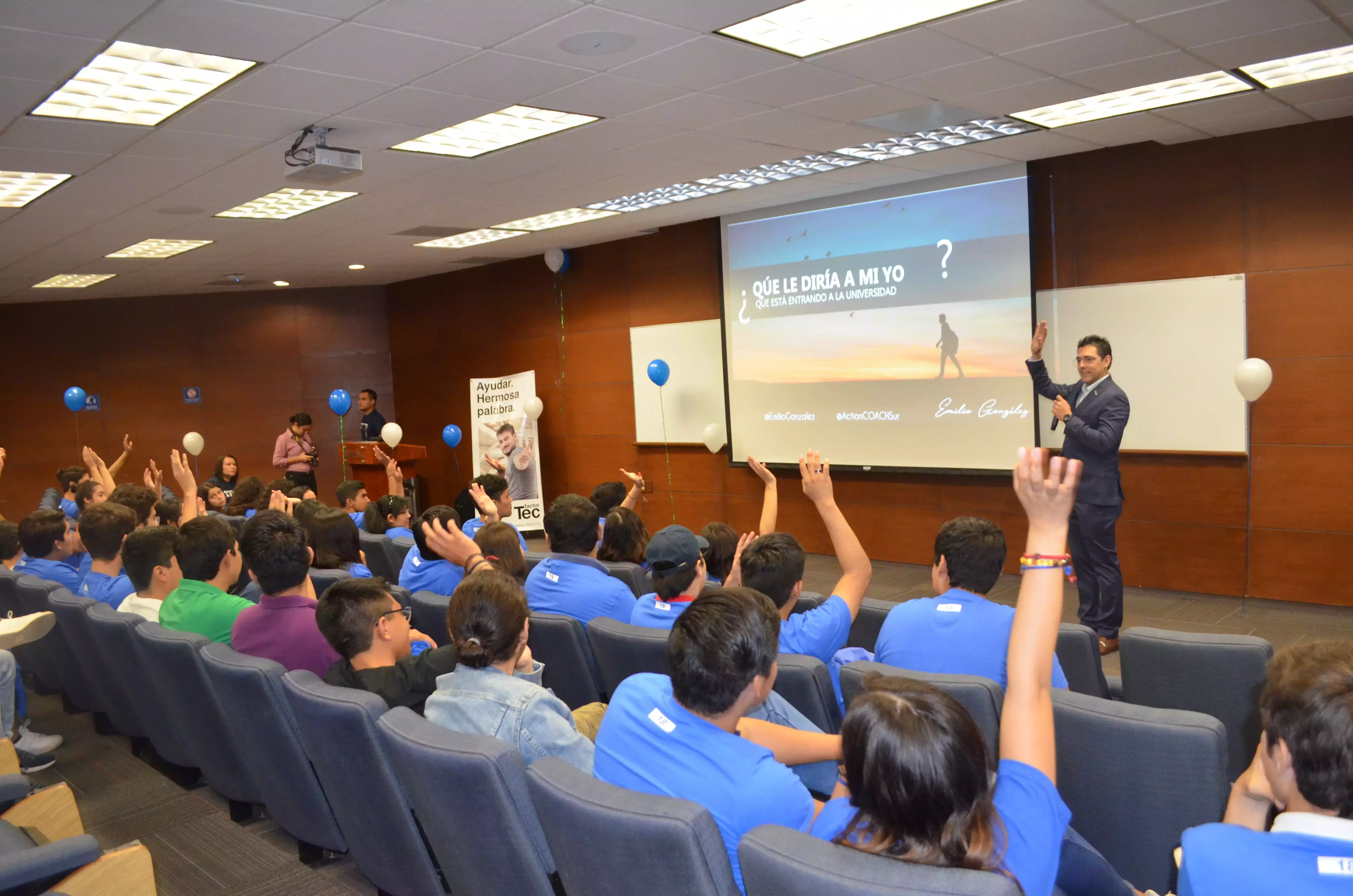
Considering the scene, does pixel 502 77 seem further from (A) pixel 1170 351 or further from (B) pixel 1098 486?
(A) pixel 1170 351

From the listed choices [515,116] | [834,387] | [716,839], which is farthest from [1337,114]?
[716,839]

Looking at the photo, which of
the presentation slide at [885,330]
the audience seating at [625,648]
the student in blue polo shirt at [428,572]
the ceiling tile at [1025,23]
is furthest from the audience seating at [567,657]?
the presentation slide at [885,330]

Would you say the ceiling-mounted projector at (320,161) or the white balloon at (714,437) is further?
the white balloon at (714,437)

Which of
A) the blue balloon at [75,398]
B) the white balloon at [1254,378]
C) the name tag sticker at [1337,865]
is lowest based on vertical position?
the name tag sticker at [1337,865]

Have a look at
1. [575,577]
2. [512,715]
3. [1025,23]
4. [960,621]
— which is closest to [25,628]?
[575,577]

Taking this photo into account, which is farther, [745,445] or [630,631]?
[745,445]

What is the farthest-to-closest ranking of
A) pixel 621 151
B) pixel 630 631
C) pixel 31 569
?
pixel 621 151 < pixel 31 569 < pixel 630 631

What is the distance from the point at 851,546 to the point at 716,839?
147 centimetres

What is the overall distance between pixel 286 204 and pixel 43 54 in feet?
11.2

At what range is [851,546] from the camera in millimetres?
2873

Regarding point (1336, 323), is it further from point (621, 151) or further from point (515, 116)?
point (515, 116)

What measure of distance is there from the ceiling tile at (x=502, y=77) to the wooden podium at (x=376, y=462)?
650cm

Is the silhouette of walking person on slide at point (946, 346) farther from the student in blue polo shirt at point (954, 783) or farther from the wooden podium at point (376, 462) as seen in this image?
the student in blue polo shirt at point (954, 783)

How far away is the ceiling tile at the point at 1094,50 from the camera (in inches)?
161
